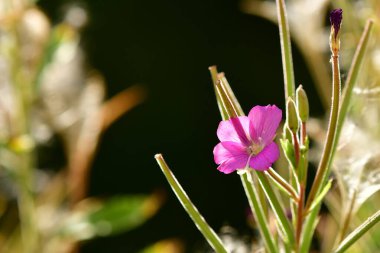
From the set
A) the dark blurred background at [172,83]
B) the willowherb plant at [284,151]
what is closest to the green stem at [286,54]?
the willowherb plant at [284,151]

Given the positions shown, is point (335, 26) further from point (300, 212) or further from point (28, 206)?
point (28, 206)

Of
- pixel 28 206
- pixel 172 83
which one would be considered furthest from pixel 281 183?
pixel 172 83

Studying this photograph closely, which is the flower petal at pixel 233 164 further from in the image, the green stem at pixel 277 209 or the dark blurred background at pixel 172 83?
the dark blurred background at pixel 172 83

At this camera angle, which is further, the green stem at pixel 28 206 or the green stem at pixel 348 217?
the green stem at pixel 28 206

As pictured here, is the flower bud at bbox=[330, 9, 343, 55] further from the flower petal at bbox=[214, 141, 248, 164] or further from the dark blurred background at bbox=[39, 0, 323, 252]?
the dark blurred background at bbox=[39, 0, 323, 252]

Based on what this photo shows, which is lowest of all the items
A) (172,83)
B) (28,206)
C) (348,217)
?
(348,217)

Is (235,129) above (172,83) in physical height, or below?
below
